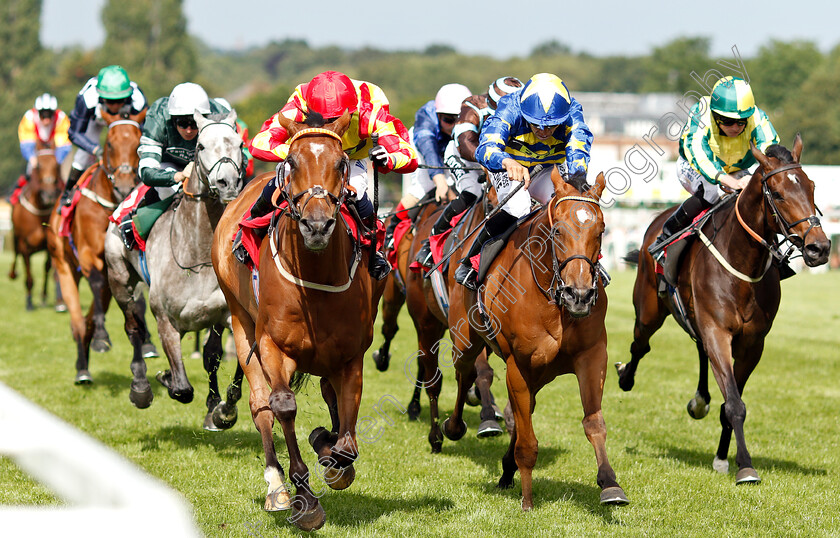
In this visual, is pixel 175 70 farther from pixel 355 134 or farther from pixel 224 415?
pixel 355 134

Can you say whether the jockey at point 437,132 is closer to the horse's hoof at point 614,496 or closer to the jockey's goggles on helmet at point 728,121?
the jockey's goggles on helmet at point 728,121

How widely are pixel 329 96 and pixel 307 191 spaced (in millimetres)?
982

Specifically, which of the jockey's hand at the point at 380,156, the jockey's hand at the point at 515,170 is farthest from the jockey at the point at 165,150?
the jockey's hand at the point at 515,170

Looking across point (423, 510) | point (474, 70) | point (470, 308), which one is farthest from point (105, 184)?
point (474, 70)

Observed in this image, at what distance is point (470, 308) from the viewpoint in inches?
256

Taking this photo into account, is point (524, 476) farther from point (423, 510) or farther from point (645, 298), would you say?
point (645, 298)

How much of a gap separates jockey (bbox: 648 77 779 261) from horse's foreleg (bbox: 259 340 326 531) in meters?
3.77

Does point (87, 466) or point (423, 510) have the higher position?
point (87, 466)

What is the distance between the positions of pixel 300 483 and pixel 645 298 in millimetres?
4447

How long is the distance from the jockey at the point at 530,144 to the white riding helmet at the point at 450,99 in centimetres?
248

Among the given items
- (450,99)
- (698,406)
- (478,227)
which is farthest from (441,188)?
(698,406)

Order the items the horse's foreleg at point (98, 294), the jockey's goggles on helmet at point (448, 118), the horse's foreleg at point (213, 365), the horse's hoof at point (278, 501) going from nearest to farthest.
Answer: the horse's hoof at point (278, 501) < the horse's foreleg at point (213, 365) < the jockey's goggles on helmet at point (448, 118) < the horse's foreleg at point (98, 294)

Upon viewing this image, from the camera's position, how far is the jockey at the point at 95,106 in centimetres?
930

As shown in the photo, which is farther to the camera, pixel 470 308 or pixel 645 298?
pixel 645 298
